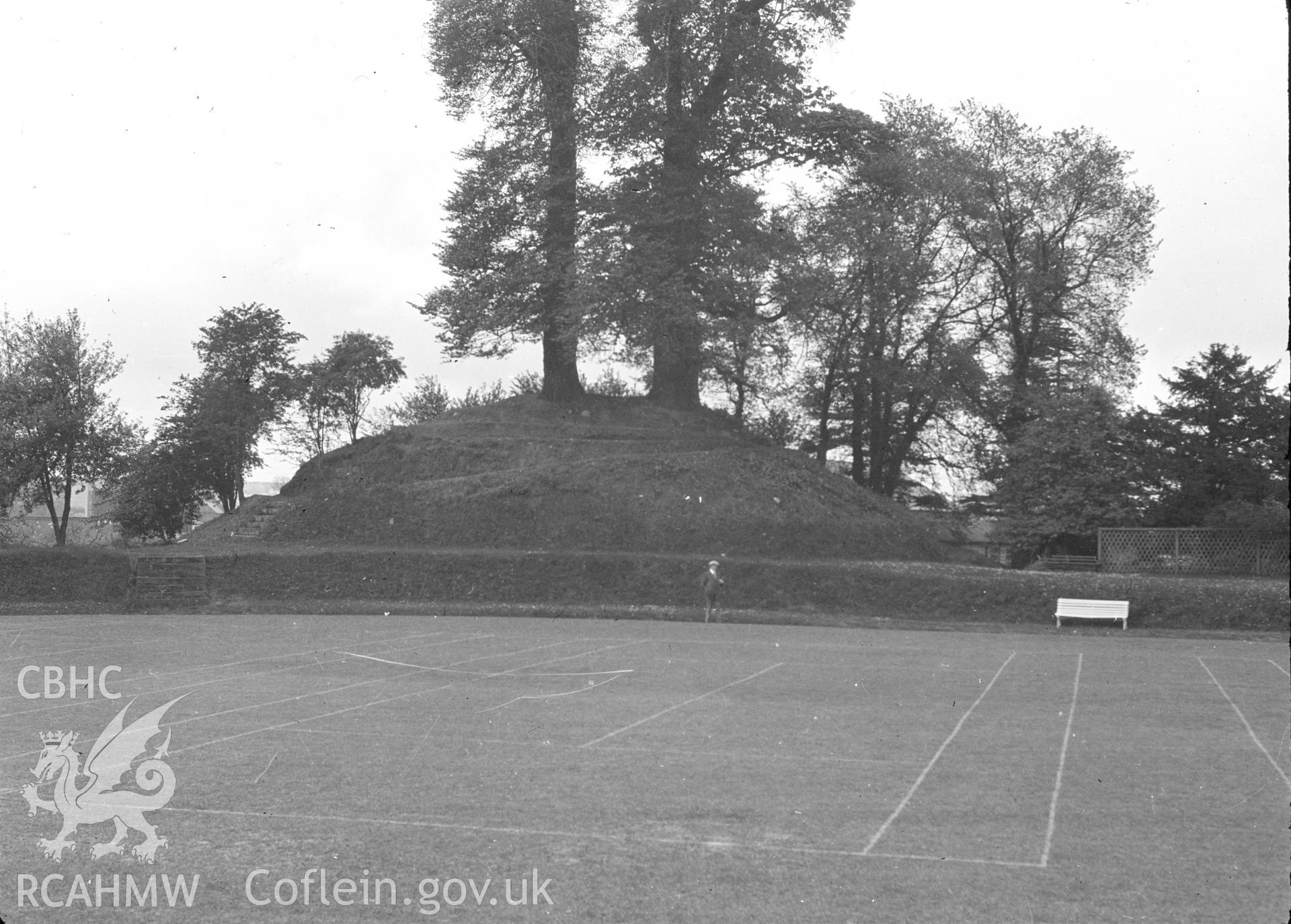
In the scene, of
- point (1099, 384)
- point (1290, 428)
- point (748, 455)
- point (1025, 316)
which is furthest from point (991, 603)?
point (1290, 428)

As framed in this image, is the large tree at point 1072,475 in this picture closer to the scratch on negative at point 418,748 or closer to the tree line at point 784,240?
the tree line at point 784,240

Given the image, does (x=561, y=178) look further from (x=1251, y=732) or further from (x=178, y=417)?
(x=1251, y=732)

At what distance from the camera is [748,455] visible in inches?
1526

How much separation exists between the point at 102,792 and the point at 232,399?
3403 centimetres

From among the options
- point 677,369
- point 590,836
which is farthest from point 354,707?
point 677,369

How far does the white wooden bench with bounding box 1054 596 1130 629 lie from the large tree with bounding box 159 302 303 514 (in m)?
26.4

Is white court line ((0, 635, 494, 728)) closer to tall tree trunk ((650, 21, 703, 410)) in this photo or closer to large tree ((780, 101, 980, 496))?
tall tree trunk ((650, 21, 703, 410))

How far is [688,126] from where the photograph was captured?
37.2 metres

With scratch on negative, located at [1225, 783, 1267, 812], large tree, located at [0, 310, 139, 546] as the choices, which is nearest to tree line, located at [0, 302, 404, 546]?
large tree, located at [0, 310, 139, 546]

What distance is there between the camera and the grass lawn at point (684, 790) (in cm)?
672

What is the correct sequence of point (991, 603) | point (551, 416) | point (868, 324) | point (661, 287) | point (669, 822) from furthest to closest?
point (868, 324)
point (551, 416)
point (661, 287)
point (991, 603)
point (669, 822)

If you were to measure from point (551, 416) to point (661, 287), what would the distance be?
8.51 metres

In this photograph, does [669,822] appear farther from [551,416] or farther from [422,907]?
[551,416]

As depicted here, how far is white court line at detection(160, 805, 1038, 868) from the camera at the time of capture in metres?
7.46
